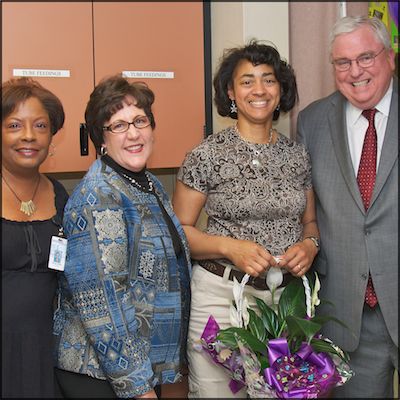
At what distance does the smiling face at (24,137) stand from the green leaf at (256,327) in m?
0.85

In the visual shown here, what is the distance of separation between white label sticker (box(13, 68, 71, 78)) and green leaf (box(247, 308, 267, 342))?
3.83 feet

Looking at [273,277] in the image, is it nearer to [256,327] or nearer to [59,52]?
[256,327]

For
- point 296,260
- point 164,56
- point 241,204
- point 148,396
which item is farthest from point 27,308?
point 164,56

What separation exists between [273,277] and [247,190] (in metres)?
0.32

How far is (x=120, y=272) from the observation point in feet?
5.32

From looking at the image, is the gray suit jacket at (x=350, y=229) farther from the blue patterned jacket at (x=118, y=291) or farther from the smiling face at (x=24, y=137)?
the smiling face at (x=24, y=137)

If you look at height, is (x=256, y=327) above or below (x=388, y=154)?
below

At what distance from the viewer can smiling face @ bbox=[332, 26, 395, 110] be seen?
7.06ft

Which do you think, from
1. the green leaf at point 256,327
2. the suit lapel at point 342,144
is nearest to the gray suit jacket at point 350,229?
the suit lapel at point 342,144

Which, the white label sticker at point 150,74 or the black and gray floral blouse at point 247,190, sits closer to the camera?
the black and gray floral blouse at point 247,190

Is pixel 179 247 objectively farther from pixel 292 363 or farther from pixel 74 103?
pixel 74 103

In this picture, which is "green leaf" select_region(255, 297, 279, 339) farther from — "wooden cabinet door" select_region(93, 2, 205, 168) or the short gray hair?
the short gray hair

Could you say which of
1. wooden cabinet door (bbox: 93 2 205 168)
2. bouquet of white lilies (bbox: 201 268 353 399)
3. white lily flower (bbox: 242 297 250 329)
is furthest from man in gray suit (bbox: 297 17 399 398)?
wooden cabinet door (bbox: 93 2 205 168)

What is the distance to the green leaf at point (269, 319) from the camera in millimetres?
1894
